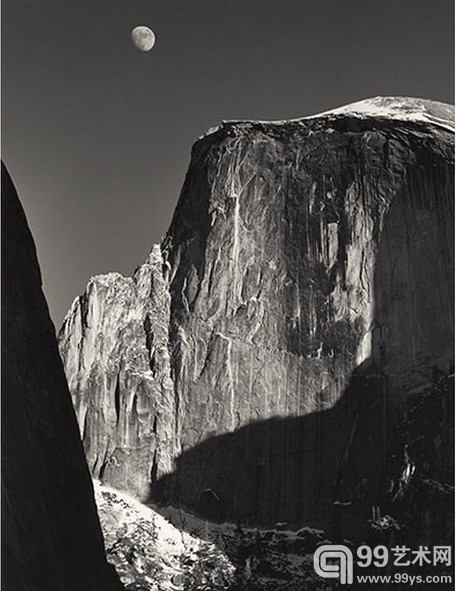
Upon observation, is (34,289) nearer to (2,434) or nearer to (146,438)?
(2,434)

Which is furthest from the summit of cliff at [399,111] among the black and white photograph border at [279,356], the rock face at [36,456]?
the rock face at [36,456]

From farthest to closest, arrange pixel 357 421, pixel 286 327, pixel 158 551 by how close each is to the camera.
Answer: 1. pixel 286 327
2. pixel 357 421
3. pixel 158 551

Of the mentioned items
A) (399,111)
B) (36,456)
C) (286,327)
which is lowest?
(36,456)

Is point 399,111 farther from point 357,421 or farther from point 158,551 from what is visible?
point 158,551

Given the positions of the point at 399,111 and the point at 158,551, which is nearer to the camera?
the point at 399,111

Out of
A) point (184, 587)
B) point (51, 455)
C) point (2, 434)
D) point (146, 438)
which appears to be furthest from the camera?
point (146, 438)

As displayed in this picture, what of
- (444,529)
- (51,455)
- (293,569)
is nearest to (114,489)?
(293,569)

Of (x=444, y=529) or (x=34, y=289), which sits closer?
(x=34, y=289)

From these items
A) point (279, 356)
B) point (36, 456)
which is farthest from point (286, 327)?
point (36, 456)
